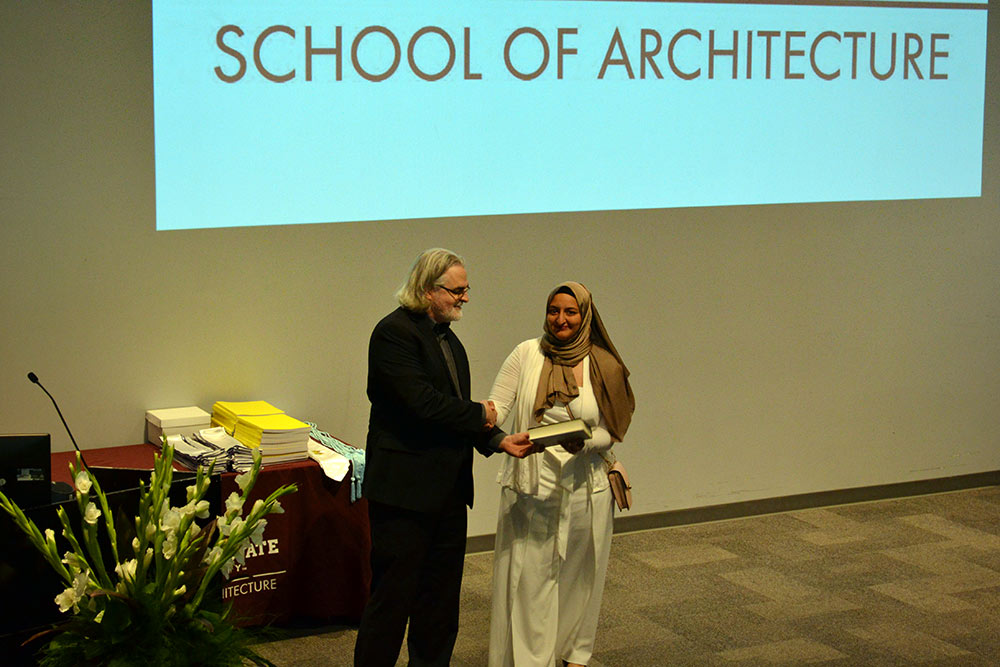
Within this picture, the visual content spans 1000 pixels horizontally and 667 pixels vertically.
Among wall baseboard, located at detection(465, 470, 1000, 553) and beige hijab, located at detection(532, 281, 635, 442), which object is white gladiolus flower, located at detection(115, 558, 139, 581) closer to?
beige hijab, located at detection(532, 281, 635, 442)

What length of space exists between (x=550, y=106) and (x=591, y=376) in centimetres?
206

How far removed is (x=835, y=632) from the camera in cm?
468

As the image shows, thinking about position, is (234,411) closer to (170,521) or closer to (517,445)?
(517,445)

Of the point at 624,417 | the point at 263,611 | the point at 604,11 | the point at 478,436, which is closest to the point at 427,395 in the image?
the point at 478,436

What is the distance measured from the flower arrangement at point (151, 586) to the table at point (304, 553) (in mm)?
2458

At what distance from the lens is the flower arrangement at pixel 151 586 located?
1.96m

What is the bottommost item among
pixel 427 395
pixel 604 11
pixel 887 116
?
pixel 427 395

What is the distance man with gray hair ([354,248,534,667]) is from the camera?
12.2 feet

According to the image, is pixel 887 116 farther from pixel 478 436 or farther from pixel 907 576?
pixel 478 436

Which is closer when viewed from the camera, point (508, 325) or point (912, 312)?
point (508, 325)

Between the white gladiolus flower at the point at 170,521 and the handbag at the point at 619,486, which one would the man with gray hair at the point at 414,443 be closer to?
the handbag at the point at 619,486

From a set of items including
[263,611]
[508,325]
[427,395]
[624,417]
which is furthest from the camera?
[508,325]

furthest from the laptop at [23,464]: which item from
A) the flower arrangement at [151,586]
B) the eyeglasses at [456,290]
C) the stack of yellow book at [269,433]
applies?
the stack of yellow book at [269,433]

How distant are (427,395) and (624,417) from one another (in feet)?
2.41
